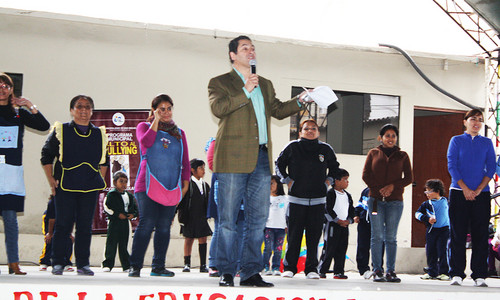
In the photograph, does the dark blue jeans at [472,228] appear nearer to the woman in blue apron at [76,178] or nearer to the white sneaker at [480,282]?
the white sneaker at [480,282]

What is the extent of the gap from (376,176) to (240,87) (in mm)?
2214

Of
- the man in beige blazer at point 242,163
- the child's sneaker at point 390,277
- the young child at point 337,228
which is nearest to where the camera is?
the man in beige blazer at point 242,163

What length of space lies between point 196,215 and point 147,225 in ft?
7.98

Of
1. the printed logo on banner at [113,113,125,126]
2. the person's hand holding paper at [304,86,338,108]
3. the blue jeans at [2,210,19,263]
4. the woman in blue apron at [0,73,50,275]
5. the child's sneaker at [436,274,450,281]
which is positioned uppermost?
the printed logo on banner at [113,113,125,126]

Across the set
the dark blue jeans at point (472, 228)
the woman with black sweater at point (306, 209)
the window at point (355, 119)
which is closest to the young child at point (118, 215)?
the woman with black sweater at point (306, 209)

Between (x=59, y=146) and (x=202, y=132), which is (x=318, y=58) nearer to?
(x=202, y=132)

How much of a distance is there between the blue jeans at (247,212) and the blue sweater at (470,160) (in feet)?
7.49

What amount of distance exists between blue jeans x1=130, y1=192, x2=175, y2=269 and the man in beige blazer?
3.34 ft

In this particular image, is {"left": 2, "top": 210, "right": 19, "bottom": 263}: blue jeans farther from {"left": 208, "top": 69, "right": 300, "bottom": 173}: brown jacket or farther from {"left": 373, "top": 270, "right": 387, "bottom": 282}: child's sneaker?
{"left": 373, "top": 270, "right": 387, "bottom": 282}: child's sneaker

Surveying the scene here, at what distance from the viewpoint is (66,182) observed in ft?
16.4

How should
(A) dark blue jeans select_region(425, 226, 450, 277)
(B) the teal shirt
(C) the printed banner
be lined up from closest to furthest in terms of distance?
(B) the teal shirt
(A) dark blue jeans select_region(425, 226, 450, 277)
(C) the printed banner

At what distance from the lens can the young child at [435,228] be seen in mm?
→ 7574

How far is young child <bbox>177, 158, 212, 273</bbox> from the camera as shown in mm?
7468

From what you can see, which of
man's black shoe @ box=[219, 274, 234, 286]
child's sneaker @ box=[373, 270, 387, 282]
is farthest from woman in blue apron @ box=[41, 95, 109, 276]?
child's sneaker @ box=[373, 270, 387, 282]
